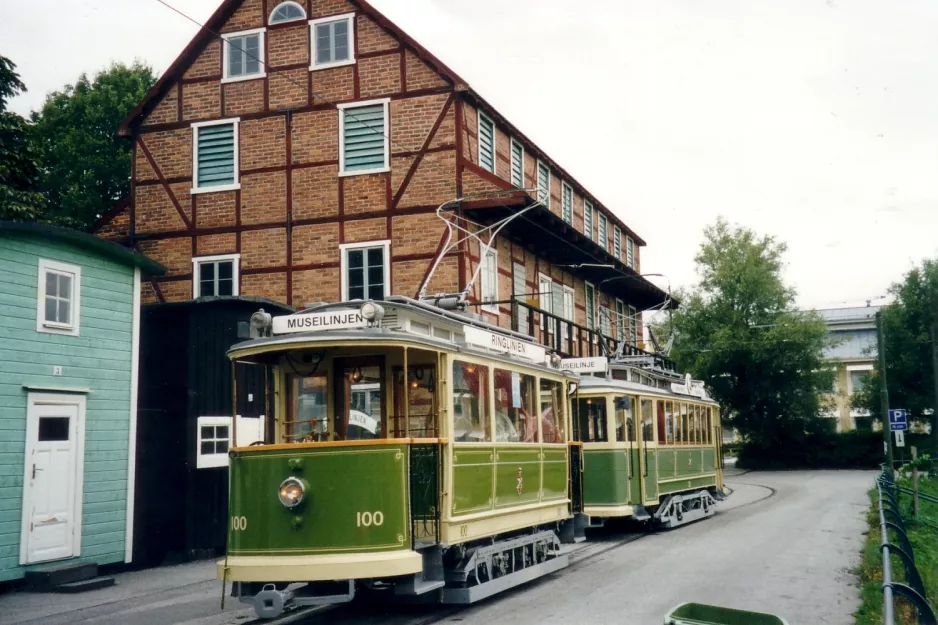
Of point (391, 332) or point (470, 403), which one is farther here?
point (470, 403)

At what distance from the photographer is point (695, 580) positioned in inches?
486

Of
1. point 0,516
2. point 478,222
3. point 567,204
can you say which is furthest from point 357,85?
point 0,516

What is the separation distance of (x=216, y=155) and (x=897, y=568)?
17.6 meters

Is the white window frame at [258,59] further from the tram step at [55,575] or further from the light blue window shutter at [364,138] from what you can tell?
the tram step at [55,575]

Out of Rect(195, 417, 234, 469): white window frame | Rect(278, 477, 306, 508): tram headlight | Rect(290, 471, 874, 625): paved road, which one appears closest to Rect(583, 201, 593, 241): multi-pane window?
Rect(290, 471, 874, 625): paved road

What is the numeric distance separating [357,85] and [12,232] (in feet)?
36.6

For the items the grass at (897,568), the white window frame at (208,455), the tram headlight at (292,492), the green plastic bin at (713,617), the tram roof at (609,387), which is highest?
the tram roof at (609,387)

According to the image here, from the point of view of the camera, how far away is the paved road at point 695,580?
1021 cm

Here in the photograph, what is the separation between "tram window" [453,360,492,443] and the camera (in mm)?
10234

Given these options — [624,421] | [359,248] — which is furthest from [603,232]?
[624,421]

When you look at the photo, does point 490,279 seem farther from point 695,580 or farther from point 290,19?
point 695,580

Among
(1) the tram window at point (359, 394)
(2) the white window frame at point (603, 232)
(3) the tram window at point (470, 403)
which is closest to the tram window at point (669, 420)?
(3) the tram window at point (470, 403)

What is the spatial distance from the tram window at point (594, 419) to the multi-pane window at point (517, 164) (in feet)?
28.2

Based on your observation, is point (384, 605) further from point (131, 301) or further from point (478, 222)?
point (478, 222)
